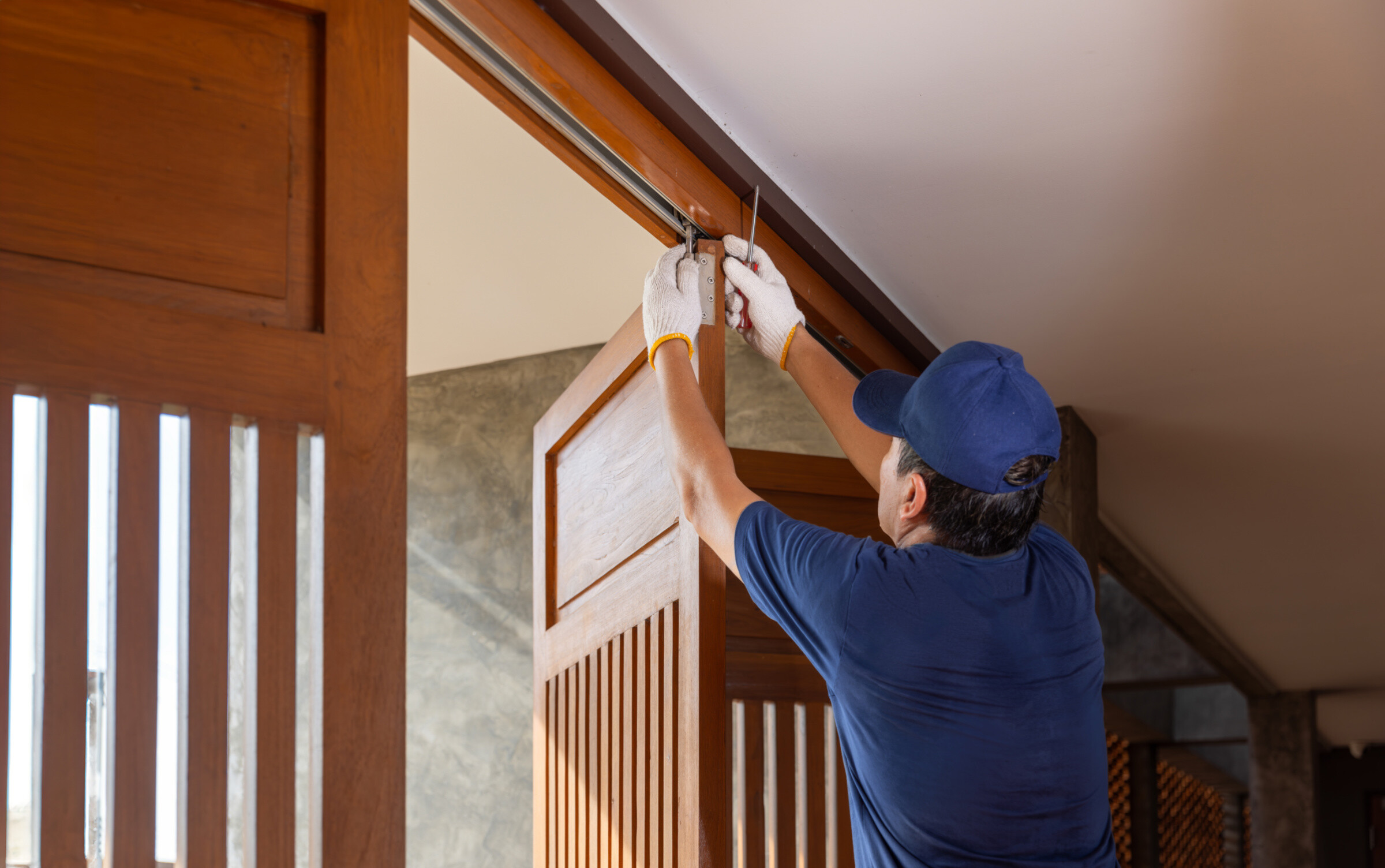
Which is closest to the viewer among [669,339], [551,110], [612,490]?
[551,110]

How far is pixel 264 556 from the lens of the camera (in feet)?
5.34

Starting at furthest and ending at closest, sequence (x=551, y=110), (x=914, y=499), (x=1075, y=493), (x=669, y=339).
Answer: (x=1075, y=493) < (x=669, y=339) < (x=551, y=110) < (x=914, y=499)

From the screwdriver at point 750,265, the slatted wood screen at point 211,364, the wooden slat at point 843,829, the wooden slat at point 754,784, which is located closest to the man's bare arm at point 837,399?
the screwdriver at point 750,265

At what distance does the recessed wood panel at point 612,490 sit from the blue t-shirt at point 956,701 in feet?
2.40

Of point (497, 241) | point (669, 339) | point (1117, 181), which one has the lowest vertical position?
point (669, 339)

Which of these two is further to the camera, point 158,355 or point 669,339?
point 669,339

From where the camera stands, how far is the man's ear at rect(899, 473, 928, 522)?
75.3 inches

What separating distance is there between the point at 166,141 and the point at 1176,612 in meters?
4.83

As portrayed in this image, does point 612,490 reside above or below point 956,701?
above

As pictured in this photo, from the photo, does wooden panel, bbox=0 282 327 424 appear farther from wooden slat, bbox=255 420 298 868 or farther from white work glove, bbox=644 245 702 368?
white work glove, bbox=644 245 702 368

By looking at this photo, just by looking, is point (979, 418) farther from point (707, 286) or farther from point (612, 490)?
point (612, 490)

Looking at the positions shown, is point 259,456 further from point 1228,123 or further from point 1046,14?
point 1228,123

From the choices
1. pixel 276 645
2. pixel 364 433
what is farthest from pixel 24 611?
pixel 364 433

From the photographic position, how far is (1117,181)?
8.53 feet
